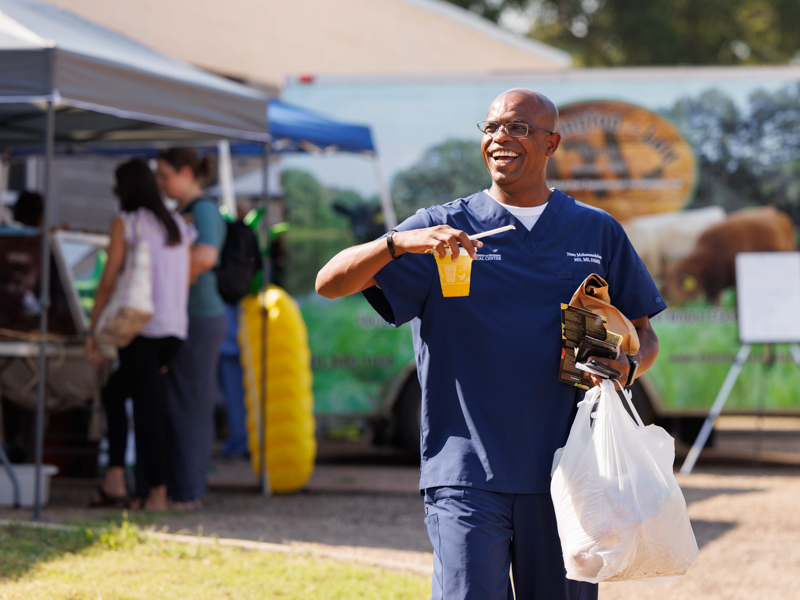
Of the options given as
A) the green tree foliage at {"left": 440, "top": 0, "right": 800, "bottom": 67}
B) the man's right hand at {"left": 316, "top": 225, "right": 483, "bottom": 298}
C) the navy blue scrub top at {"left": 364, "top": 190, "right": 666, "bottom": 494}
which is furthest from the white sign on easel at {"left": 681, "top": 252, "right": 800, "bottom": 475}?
the green tree foliage at {"left": 440, "top": 0, "right": 800, "bottom": 67}

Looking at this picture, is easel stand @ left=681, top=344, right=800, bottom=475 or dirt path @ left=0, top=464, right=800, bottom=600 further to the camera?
easel stand @ left=681, top=344, right=800, bottom=475

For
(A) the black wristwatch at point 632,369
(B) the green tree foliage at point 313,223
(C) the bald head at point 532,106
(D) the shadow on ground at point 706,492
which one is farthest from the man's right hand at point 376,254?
(B) the green tree foliage at point 313,223

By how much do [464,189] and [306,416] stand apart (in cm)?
248

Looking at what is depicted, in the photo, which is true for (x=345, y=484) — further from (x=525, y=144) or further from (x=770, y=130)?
(x=525, y=144)

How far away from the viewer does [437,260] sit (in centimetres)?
269

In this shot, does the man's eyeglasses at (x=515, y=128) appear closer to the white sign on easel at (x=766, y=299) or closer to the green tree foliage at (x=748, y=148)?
the white sign on easel at (x=766, y=299)

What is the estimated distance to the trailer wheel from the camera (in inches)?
326

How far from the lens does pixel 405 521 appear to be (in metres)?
6.24

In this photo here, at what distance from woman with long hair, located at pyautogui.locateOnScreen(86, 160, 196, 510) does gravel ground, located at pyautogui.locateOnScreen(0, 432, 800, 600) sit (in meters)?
0.40

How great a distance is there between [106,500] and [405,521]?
5.91 ft

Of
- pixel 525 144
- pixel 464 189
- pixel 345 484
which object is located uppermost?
pixel 464 189

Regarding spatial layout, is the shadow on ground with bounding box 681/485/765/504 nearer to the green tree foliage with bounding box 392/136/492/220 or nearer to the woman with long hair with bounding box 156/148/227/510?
the green tree foliage with bounding box 392/136/492/220

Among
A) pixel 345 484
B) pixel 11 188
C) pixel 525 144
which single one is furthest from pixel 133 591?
pixel 11 188

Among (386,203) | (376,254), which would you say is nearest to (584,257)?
(376,254)
